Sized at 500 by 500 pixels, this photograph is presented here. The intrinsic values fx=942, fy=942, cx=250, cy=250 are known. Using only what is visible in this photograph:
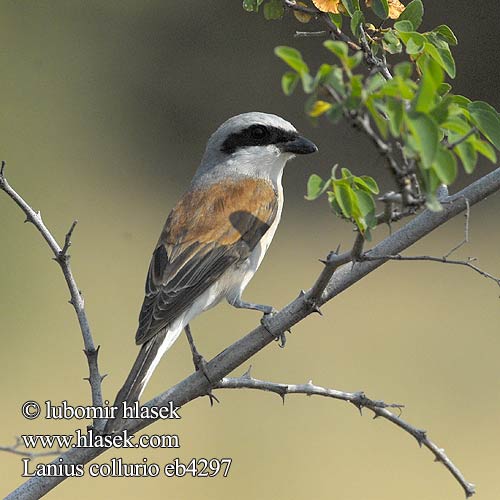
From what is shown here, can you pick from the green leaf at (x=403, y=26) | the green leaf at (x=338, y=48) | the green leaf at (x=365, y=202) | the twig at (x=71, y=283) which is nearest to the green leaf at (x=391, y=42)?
the green leaf at (x=403, y=26)

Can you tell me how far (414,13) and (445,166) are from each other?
2.84 ft

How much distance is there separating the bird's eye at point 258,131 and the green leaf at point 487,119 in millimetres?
1528

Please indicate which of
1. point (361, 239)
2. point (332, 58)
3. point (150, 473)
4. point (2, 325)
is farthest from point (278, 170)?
point (332, 58)

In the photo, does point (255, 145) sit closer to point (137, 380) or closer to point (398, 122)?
point (137, 380)

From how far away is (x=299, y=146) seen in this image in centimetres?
325

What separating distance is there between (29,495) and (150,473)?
17.7 inches

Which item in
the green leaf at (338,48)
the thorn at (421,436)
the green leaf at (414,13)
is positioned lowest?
the thorn at (421,436)

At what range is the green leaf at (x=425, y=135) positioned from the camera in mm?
1463

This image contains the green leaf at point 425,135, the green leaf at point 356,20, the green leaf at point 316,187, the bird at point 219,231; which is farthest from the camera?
the bird at point 219,231

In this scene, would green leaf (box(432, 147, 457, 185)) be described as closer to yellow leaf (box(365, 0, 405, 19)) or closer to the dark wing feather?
yellow leaf (box(365, 0, 405, 19))

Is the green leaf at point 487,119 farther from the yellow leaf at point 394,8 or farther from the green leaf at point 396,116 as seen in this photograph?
the yellow leaf at point 394,8

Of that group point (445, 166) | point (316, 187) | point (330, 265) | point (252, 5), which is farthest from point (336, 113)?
point (252, 5)

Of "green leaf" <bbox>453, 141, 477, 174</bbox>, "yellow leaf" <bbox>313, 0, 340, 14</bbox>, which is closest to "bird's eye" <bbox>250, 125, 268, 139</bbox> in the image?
"yellow leaf" <bbox>313, 0, 340, 14</bbox>

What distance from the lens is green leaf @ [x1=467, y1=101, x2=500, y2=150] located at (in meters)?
1.82
